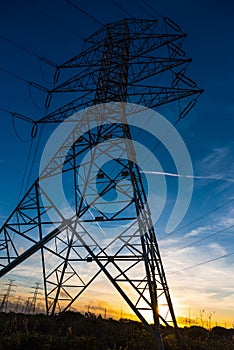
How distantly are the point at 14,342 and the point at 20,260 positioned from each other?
386 centimetres

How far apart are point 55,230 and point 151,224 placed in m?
4.19

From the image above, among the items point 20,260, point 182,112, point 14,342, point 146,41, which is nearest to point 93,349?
point 14,342

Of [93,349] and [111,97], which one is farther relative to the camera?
[111,97]

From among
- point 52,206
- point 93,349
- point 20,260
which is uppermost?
point 52,206

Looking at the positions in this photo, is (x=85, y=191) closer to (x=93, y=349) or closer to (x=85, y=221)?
(x=85, y=221)

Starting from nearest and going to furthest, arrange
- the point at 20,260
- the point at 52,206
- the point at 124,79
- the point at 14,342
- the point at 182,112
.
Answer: the point at 14,342 → the point at 20,260 → the point at 52,206 → the point at 182,112 → the point at 124,79

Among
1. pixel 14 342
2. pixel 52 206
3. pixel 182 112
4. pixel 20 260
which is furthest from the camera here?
pixel 182 112

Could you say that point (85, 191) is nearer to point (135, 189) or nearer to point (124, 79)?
point (135, 189)

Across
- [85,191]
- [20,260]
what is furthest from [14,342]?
[85,191]

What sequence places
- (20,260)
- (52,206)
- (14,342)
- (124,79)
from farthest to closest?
(124,79)
(52,206)
(20,260)
(14,342)

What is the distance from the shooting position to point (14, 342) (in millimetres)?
9320

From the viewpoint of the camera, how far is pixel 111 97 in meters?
15.3

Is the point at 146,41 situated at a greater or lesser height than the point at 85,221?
greater

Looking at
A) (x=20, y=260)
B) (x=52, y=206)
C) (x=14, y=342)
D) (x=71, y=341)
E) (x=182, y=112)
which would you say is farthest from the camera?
(x=182, y=112)
